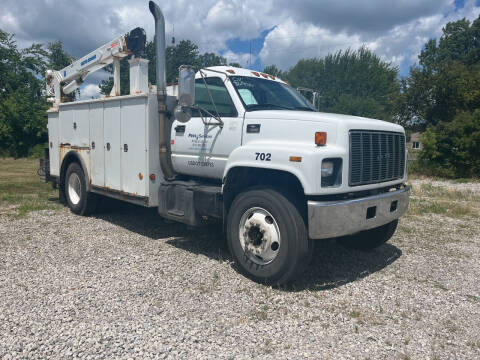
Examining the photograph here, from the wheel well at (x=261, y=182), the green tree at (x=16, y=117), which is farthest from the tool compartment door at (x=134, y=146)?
the green tree at (x=16, y=117)

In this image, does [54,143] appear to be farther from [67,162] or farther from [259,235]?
[259,235]

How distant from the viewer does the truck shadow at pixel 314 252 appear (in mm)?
4766

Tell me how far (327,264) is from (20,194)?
875 centimetres

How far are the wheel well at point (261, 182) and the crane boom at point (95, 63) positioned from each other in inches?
129

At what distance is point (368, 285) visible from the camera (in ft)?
15.0

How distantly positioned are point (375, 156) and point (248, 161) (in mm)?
1479

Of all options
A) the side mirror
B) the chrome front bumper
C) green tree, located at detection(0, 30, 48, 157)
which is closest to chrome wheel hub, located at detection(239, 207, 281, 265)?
the chrome front bumper

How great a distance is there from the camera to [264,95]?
530 cm

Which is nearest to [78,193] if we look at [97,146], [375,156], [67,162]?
[67,162]

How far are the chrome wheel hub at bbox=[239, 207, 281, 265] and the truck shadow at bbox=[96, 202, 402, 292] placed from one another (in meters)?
0.41

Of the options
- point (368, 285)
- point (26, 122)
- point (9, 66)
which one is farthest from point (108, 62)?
point (9, 66)

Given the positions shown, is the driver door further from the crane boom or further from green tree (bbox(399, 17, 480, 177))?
green tree (bbox(399, 17, 480, 177))

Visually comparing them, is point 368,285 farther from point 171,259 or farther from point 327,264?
point 171,259

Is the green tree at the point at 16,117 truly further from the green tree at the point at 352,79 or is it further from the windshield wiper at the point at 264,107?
the green tree at the point at 352,79
